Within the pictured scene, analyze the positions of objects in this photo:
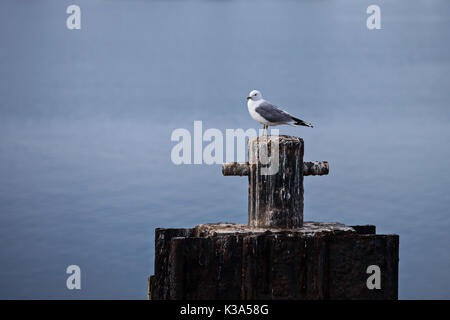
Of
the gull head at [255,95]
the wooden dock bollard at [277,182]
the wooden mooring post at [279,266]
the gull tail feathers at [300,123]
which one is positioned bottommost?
the wooden mooring post at [279,266]

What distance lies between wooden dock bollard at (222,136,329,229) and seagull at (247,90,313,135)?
3.93ft

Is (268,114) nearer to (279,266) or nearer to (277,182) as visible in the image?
(277,182)

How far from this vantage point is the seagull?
5.94 m

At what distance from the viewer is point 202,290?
13.6ft

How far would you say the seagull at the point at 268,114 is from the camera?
5.94 meters

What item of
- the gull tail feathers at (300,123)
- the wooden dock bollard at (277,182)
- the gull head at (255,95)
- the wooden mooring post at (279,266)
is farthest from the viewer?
the gull head at (255,95)

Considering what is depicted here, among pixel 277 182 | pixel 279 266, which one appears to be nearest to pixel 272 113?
pixel 277 182

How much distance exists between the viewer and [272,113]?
5977mm

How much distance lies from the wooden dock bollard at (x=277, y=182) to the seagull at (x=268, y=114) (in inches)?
47.1

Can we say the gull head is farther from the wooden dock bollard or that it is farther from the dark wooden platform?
the dark wooden platform

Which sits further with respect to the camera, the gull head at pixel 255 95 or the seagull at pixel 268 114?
the gull head at pixel 255 95

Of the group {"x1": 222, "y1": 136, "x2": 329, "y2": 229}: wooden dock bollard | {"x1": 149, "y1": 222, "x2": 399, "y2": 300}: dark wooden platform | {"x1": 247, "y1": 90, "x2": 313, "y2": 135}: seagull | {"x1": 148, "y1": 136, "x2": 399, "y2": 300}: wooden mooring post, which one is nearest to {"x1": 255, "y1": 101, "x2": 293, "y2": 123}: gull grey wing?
{"x1": 247, "y1": 90, "x2": 313, "y2": 135}: seagull

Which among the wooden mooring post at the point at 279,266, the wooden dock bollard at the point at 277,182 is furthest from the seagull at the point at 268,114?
the wooden mooring post at the point at 279,266

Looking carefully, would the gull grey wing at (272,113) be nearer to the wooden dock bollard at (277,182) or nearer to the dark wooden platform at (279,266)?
the wooden dock bollard at (277,182)
